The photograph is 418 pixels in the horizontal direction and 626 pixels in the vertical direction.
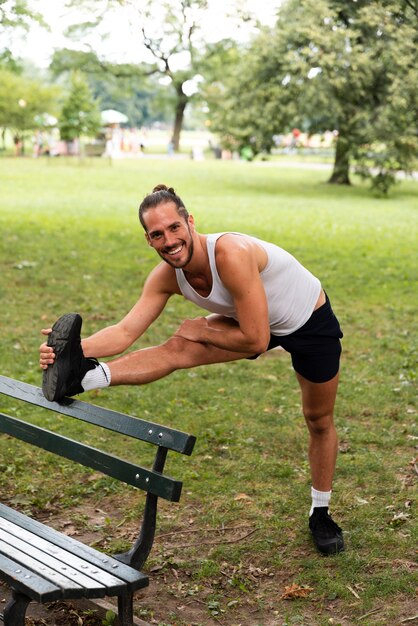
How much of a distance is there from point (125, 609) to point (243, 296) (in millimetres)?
1256

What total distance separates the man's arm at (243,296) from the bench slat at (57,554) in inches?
41.1

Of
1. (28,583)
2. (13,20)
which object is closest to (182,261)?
(28,583)

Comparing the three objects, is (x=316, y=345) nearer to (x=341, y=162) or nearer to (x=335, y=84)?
(x=335, y=84)

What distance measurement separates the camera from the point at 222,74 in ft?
147

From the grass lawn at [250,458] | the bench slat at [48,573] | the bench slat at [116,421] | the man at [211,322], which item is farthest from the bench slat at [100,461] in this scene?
the grass lawn at [250,458]

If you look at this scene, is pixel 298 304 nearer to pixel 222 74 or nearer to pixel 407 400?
pixel 407 400

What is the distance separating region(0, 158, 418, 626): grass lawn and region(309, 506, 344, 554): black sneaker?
0.06 meters

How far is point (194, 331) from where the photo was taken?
3.87 meters

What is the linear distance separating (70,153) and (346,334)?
41587 millimetres

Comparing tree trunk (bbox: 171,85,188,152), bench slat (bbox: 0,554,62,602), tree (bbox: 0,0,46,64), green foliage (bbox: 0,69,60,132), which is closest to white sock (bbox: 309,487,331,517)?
bench slat (bbox: 0,554,62,602)

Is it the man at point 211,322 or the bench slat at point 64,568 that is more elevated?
the man at point 211,322

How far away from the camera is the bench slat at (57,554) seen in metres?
3.11

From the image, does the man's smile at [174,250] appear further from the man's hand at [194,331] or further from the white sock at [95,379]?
the white sock at [95,379]

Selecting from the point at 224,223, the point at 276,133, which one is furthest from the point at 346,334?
the point at 276,133
